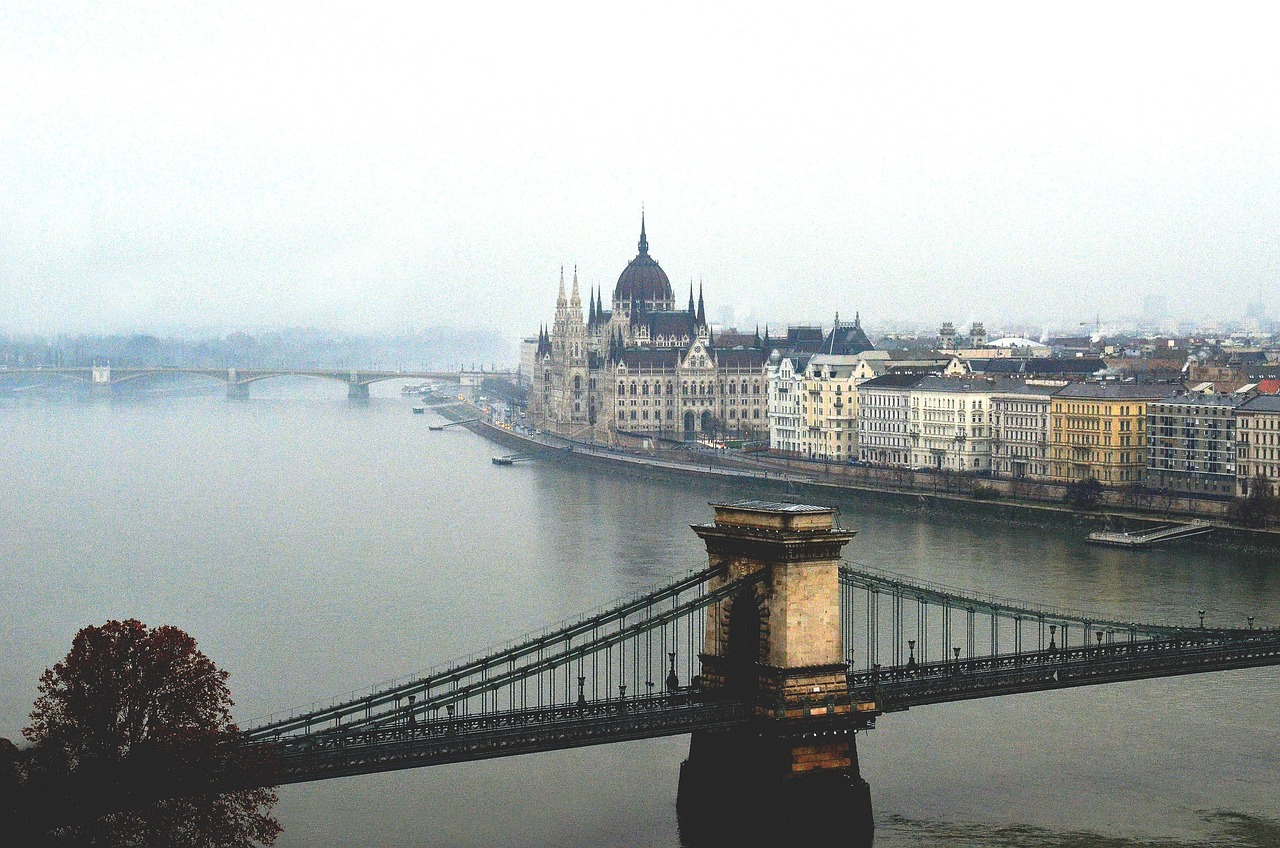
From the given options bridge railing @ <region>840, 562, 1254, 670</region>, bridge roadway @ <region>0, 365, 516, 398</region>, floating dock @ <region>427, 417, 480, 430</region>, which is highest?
bridge roadway @ <region>0, 365, 516, 398</region>

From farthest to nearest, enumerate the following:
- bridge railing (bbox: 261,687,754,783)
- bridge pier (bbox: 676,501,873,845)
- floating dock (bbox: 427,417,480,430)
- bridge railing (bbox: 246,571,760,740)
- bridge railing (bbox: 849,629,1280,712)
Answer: floating dock (bbox: 427,417,480,430), bridge railing (bbox: 849,629,1280,712), bridge pier (bbox: 676,501,873,845), bridge railing (bbox: 246,571,760,740), bridge railing (bbox: 261,687,754,783)

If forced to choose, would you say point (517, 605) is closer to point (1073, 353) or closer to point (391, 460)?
point (391, 460)

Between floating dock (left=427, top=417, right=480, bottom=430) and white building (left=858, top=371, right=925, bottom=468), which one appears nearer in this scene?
white building (left=858, top=371, right=925, bottom=468)

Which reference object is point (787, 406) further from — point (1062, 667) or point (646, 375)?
point (1062, 667)

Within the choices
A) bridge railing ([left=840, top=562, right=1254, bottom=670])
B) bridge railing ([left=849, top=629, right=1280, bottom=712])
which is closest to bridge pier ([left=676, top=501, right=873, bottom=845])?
bridge railing ([left=849, top=629, right=1280, bottom=712])

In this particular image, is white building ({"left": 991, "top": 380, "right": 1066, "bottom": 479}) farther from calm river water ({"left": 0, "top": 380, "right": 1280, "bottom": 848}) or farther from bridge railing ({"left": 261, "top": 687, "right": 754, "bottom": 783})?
bridge railing ({"left": 261, "top": 687, "right": 754, "bottom": 783})

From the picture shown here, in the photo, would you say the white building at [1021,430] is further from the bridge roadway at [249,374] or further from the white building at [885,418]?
the bridge roadway at [249,374]

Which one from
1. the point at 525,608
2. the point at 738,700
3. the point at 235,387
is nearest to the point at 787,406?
the point at 525,608

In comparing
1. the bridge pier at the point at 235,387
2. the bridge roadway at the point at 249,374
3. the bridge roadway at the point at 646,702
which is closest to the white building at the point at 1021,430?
the bridge roadway at the point at 646,702
